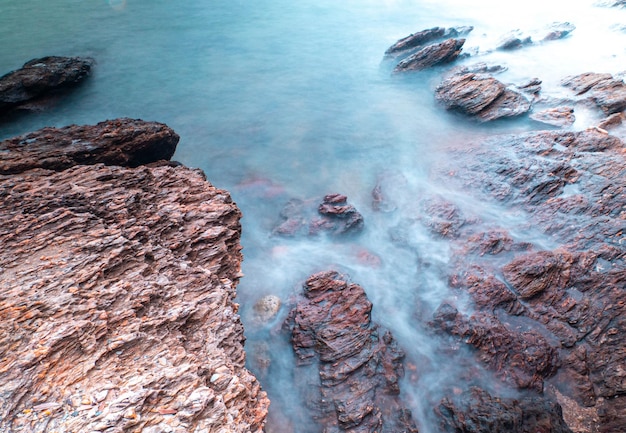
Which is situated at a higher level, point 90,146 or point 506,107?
point 506,107

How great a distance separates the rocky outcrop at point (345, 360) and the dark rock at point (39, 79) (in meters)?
13.3

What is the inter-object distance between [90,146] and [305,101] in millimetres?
9653

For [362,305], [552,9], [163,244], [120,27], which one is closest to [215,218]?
[163,244]

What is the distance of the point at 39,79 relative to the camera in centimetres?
1402

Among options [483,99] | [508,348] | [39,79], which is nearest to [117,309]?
[508,348]

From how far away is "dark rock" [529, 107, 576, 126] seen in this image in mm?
12969

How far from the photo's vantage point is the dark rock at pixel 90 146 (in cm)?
799

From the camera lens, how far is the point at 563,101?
1411cm

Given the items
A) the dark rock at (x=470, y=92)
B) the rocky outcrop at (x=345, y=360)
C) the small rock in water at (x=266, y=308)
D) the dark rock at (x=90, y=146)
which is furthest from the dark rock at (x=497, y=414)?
the dark rock at (x=470, y=92)

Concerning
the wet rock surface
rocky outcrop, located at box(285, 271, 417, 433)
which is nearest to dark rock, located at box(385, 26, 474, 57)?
the wet rock surface

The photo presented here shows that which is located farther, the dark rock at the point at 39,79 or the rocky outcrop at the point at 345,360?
the dark rock at the point at 39,79

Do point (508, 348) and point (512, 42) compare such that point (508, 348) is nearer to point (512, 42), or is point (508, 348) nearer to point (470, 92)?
point (470, 92)

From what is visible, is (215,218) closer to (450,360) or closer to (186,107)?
(450,360)

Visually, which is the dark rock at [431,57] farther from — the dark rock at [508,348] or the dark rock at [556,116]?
the dark rock at [508,348]
